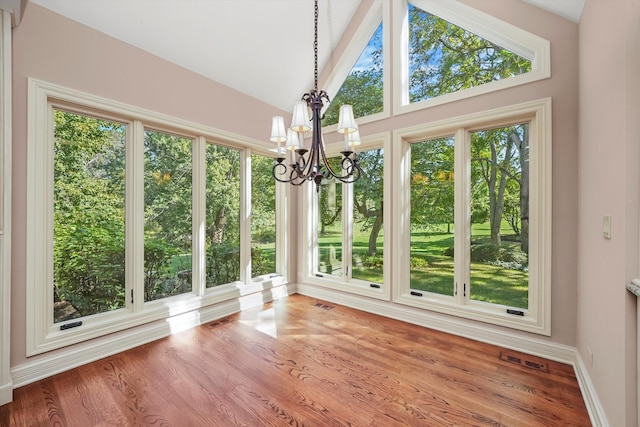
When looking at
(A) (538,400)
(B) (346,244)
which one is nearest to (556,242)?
(A) (538,400)

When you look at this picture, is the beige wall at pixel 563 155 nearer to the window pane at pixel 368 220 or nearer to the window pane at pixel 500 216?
the window pane at pixel 500 216

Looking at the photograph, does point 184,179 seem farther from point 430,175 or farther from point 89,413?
point 430,175

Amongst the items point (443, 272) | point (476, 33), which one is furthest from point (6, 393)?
point (476, 33)

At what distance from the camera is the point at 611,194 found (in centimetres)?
156

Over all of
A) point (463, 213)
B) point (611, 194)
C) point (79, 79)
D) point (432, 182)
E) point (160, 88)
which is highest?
point (160, 88)

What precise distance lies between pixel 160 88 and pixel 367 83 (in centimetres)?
252

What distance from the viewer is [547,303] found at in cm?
243

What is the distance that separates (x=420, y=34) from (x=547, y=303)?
320 cm

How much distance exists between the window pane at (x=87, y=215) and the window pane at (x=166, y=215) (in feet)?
0.77

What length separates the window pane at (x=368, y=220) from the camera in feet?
11.8

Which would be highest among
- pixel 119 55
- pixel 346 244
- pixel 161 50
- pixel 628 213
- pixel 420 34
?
pixel 420 34

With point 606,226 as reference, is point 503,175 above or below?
above

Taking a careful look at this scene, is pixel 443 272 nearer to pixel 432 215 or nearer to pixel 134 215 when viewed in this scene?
pixel 432 215

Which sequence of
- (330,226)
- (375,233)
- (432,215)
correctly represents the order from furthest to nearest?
(330,226), (375,233), (432,215)
